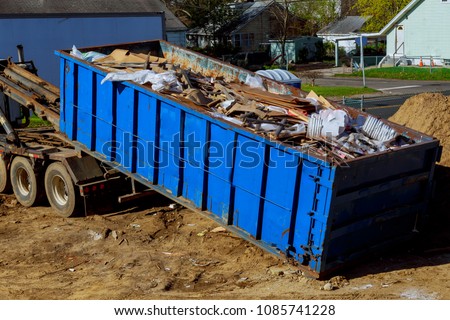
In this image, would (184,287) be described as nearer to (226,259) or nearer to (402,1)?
(226,259)

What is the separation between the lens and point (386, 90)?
3300cm

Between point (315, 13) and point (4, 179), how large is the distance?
55.0m

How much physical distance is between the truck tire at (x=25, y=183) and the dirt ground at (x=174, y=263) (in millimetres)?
481

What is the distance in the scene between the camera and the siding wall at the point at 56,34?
99.6 ft

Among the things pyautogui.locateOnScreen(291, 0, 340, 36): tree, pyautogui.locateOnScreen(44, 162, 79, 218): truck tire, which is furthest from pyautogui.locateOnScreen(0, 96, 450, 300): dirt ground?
pyautogui.locateOnScreen(291, 0, 340, 36): tree

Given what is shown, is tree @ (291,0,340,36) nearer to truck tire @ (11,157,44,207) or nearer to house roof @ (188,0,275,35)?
house roof @ (188,0,275,35)

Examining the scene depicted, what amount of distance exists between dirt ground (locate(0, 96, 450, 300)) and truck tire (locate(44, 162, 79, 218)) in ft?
0.67

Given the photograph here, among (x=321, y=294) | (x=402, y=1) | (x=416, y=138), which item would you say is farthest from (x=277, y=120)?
(x=402, y=1)

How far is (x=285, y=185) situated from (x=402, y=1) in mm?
51268

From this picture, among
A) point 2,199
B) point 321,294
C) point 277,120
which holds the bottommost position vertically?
point 2,199

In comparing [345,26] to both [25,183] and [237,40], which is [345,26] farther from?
[25,183]

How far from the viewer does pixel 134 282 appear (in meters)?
9.04

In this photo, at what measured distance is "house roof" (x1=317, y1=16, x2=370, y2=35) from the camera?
59.2 m

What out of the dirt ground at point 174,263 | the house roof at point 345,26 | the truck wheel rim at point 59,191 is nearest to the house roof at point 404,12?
the house roof at point 345,26
